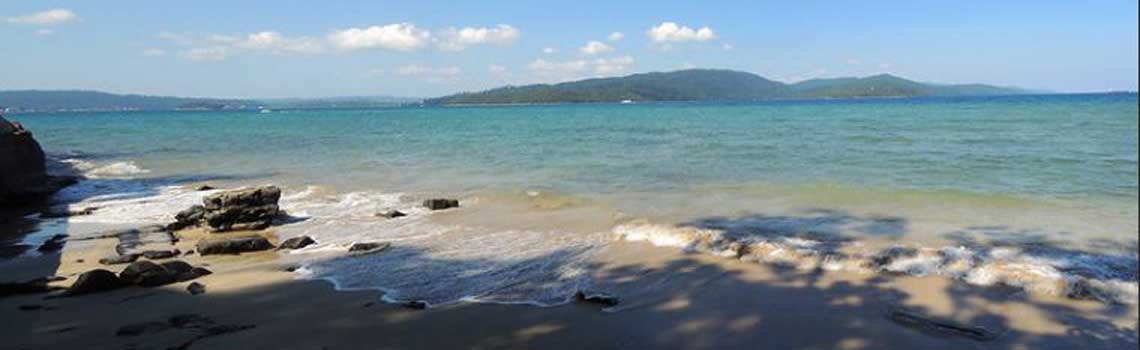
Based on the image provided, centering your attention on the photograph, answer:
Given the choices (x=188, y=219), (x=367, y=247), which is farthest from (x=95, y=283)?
(x=188, y=219)

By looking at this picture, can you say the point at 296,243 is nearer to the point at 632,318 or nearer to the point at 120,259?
the point at 120,259

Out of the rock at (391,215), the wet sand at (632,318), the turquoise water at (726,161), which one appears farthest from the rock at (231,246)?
the turquoise water at (726,161)

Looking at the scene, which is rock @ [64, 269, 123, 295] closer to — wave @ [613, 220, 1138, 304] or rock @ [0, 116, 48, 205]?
wave @ [613, 220, 1138, 304]

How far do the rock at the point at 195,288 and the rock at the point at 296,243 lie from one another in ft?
9.22

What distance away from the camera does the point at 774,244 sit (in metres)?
11.1

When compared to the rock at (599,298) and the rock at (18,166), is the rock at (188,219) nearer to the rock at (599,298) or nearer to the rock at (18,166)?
the rock at (18,166)

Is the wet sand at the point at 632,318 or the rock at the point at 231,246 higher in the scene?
the wet sand at the point at 632,318

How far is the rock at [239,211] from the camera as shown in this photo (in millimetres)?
14266

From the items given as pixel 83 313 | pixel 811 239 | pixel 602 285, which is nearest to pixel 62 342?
pixel 83 313

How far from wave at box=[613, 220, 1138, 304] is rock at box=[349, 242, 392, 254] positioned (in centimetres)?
421

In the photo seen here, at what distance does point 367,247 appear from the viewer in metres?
11.8

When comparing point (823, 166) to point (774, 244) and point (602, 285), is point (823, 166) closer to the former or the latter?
point (774, 244)

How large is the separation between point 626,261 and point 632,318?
9.36 ft

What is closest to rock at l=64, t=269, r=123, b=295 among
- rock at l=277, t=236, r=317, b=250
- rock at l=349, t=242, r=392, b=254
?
rock at l=277, t=236, r=317, b=250
